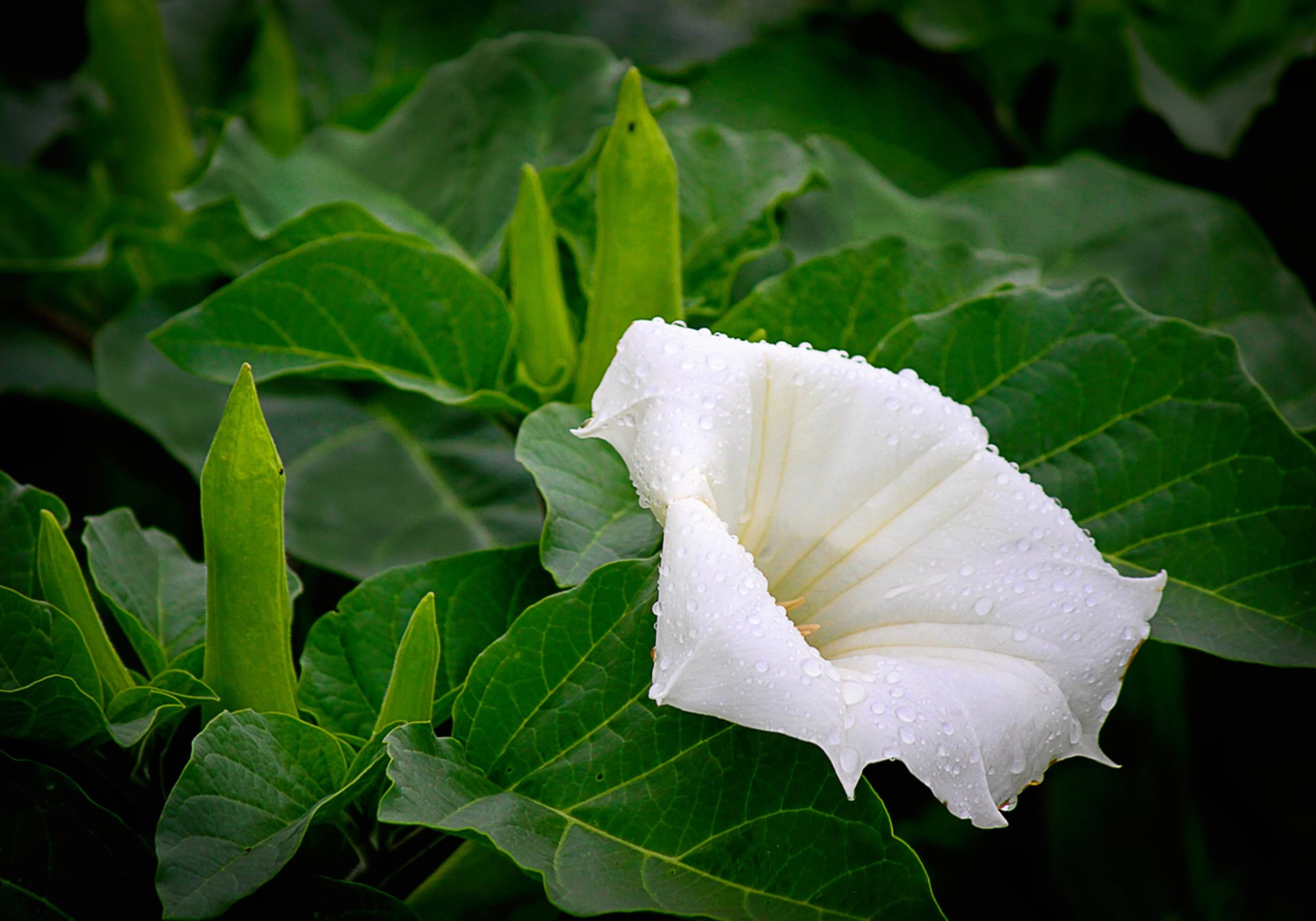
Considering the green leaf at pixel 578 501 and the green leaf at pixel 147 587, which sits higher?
the green leaf at pixel 578 501

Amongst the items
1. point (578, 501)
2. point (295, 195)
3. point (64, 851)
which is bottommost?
point (64, 851)

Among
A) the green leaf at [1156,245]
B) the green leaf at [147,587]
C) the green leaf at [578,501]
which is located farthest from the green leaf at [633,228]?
the green leaf at [1156,245]

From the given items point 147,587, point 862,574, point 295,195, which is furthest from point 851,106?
point 147,587

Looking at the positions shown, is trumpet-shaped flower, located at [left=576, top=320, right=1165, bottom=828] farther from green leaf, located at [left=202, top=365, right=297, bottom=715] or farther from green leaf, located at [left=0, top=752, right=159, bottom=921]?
green leaf, located at [left=0, top=752, right=159, bottom=921]

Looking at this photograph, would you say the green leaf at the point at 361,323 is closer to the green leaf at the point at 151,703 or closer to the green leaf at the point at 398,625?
the green leaf at the point at 398,625

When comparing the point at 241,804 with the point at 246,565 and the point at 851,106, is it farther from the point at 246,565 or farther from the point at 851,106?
the point at 851,106

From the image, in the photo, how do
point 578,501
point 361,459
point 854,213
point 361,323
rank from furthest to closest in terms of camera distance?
point 854,213, point 361,459, point 361,323, point 578,501
